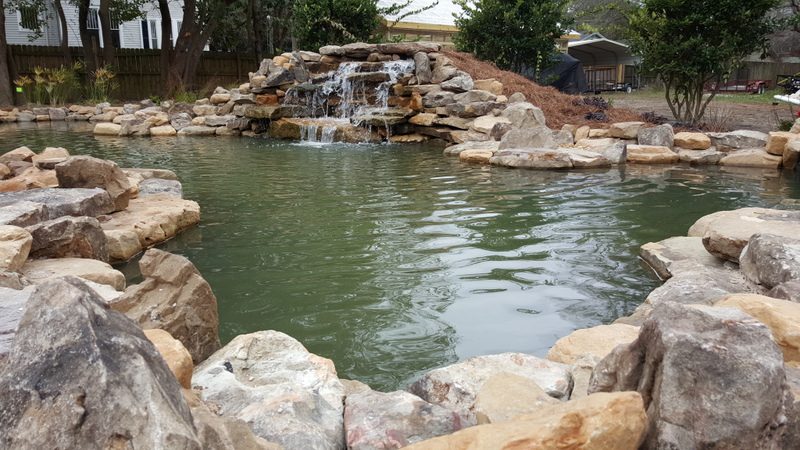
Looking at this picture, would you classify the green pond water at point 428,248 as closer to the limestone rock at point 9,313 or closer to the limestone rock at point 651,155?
the limestone rock at point 651,155

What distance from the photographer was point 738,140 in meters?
10.8

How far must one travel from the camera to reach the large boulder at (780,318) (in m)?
2.78

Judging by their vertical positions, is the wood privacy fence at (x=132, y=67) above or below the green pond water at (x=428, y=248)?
above

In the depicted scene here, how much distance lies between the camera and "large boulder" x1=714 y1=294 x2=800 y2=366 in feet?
9.12

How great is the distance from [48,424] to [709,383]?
196 centimetres

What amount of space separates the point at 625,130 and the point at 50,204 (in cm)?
960

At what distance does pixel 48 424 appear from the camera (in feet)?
4.99

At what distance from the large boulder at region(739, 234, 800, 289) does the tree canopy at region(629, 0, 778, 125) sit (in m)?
8.97

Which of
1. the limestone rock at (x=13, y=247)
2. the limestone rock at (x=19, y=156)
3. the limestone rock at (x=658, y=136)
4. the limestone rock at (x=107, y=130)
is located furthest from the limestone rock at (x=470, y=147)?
the limestone rock at (x=107, y=130)

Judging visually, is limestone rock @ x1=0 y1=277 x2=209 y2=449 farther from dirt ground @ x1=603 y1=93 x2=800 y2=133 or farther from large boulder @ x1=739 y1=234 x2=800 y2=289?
dirt ground @ x1=603 y1=93 x2=800 y2=133

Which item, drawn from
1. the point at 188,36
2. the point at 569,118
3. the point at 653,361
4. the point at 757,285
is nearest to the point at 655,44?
the point at 569,118

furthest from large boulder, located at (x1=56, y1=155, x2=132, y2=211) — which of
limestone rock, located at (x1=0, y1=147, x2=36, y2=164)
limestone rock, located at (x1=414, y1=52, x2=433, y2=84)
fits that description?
limestone rock, located at (x1=414, y1=52, x2=433, y2=84)

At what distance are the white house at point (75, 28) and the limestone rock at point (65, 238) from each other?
24653 millimetres

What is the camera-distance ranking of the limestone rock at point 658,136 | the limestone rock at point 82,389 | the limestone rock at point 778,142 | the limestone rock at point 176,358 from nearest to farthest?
the limestone rock at point 82,389
the limestone rock at point 176,358
the limestone rock at point 778,142
the limestone rock at point 658,136
